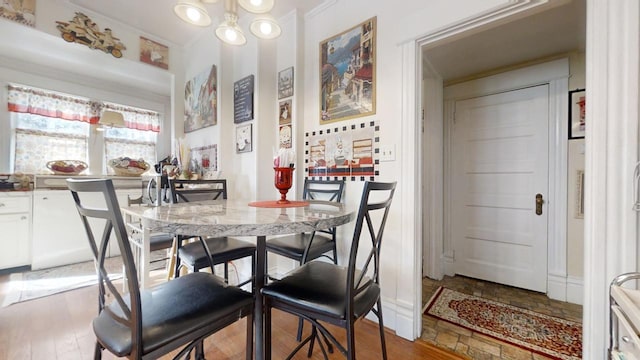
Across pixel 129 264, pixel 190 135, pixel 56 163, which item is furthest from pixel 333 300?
pixel 56 163

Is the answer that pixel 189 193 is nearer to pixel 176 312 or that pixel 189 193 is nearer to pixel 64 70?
pixel 176 312

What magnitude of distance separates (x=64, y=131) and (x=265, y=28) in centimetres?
363

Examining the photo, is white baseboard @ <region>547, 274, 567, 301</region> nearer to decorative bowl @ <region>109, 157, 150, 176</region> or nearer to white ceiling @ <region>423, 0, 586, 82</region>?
white ceiling @ <region>423, 0, 586, 82</region>

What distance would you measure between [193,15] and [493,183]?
298cm

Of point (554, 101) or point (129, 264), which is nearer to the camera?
point (129, 264)

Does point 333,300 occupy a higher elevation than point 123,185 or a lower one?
lower

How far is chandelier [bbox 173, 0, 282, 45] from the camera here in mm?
1479

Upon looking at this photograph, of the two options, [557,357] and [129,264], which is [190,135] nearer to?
[129,264]

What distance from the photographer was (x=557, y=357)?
4.97ft

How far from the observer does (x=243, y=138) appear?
2621 millimetres

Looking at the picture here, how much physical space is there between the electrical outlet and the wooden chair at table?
0.39 m

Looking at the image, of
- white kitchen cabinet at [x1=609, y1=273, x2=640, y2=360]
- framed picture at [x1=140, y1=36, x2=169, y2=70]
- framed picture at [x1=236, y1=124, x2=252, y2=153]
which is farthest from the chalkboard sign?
white kitchen cabinet at [x1=609, y1=273, x2=640, y2=360]

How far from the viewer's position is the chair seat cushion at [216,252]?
154cm

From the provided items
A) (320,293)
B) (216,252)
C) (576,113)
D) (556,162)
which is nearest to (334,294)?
(320,293)
